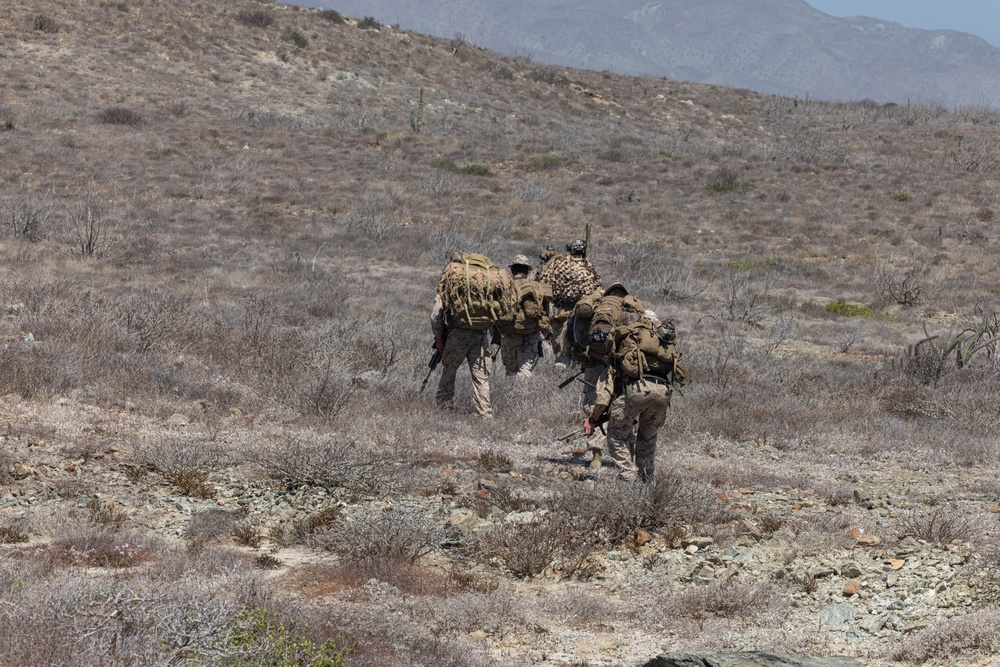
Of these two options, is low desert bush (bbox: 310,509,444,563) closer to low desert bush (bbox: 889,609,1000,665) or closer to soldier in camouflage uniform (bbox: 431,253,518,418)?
low desert bush (bbox: 889,609,1000,665)

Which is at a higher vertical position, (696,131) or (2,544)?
(696,131)

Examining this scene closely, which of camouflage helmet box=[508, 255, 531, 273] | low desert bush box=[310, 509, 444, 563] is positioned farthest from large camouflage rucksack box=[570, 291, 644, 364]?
low desert bush box=[310, 509, 444, 563]

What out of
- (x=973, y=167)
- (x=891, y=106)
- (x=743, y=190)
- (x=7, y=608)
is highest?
(x=891, y=106)

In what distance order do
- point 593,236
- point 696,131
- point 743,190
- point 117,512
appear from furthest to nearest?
point 696,131 < point 743,190 < point 593,236 < point 117,512

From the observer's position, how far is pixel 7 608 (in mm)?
3969

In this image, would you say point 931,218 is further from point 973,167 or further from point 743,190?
point 973,167

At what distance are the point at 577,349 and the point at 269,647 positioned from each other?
541cm

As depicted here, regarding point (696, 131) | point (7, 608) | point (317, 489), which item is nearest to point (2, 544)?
point (7, 608)

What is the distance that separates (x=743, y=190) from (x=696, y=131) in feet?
66.2

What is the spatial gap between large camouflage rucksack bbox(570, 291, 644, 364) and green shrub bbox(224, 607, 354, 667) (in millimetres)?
4090

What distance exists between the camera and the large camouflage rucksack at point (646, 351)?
7.23m

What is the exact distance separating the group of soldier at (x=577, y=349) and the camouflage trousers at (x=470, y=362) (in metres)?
0.01

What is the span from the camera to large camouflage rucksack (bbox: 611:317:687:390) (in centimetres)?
723

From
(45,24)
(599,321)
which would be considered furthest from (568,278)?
(45,24)
